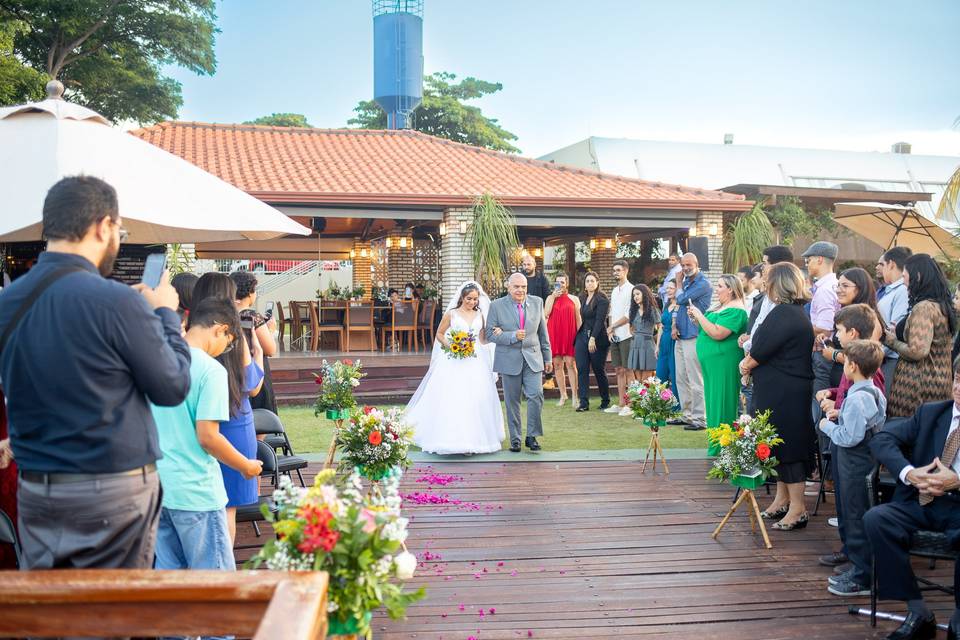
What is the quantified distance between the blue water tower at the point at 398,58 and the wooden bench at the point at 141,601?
2881 cm

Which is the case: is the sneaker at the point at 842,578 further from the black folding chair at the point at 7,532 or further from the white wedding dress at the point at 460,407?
the white wedding dress at the point at 460,407

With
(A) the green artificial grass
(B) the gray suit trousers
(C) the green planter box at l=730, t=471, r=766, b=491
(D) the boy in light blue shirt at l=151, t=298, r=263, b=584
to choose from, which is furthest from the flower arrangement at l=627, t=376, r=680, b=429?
(D) the boy in light blue shirt at l=151, t=298, r=263, b=584

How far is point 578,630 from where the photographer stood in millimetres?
4039

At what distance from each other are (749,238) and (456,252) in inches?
257

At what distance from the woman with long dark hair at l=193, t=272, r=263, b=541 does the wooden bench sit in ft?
6.44

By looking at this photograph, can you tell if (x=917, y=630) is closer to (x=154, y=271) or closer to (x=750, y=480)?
(x=750, y=480)

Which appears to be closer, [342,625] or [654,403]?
[342,625]

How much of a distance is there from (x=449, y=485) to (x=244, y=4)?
126ft

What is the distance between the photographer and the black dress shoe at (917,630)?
12.7ft

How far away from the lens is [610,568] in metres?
4.93

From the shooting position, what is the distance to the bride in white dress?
8.45 m

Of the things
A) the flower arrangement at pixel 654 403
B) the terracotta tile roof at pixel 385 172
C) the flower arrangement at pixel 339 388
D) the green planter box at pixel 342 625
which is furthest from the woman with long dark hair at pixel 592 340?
the green planter box at pixel 342 625

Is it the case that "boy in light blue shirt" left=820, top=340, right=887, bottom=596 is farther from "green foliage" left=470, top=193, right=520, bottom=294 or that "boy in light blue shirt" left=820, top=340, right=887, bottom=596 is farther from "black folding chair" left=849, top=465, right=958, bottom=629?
"green foliage" left=470, top=193, right=520, bottom=294

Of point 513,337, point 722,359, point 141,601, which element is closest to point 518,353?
point 513,337
